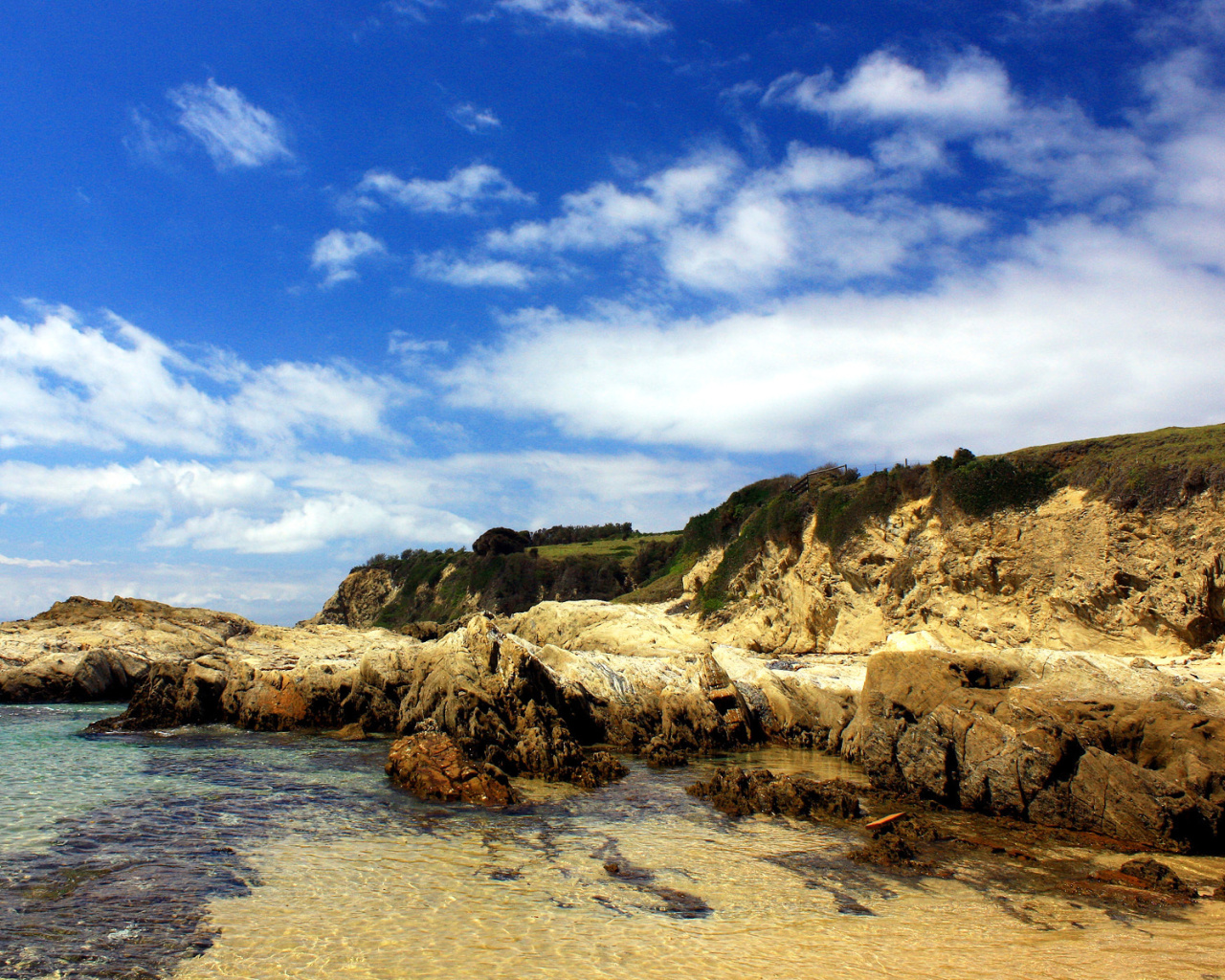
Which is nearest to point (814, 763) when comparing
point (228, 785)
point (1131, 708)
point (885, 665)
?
point (885, 665)

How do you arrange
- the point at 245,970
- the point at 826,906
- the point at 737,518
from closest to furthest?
the point at 245,970, the point at 826,906, the point at 737,518

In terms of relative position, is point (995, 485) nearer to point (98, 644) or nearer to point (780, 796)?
point (780, 796)

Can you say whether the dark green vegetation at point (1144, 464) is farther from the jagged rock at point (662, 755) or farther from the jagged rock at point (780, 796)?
the jagged rock at point (662, 755)

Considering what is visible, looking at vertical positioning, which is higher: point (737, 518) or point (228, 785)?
point (737, 518)

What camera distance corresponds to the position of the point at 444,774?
39.9 ft

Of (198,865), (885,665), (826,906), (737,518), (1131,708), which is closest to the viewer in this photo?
(826,906)

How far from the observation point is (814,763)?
1568cm

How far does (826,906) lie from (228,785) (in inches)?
404

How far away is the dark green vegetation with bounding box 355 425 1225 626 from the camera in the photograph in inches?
838

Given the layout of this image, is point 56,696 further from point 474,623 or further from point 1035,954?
point 1035,954

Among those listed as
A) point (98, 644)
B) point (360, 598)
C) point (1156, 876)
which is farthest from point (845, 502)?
point (360, 598)

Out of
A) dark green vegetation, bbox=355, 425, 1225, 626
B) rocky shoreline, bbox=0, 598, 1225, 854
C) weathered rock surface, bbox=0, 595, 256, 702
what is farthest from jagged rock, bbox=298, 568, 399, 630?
rocky shoreline, bbox=0, 598, 1225, 854

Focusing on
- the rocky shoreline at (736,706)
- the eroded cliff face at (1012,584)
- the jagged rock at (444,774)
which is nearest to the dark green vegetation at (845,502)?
the eroded cliff face at (1012,584)

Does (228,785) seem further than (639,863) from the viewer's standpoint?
Yes
